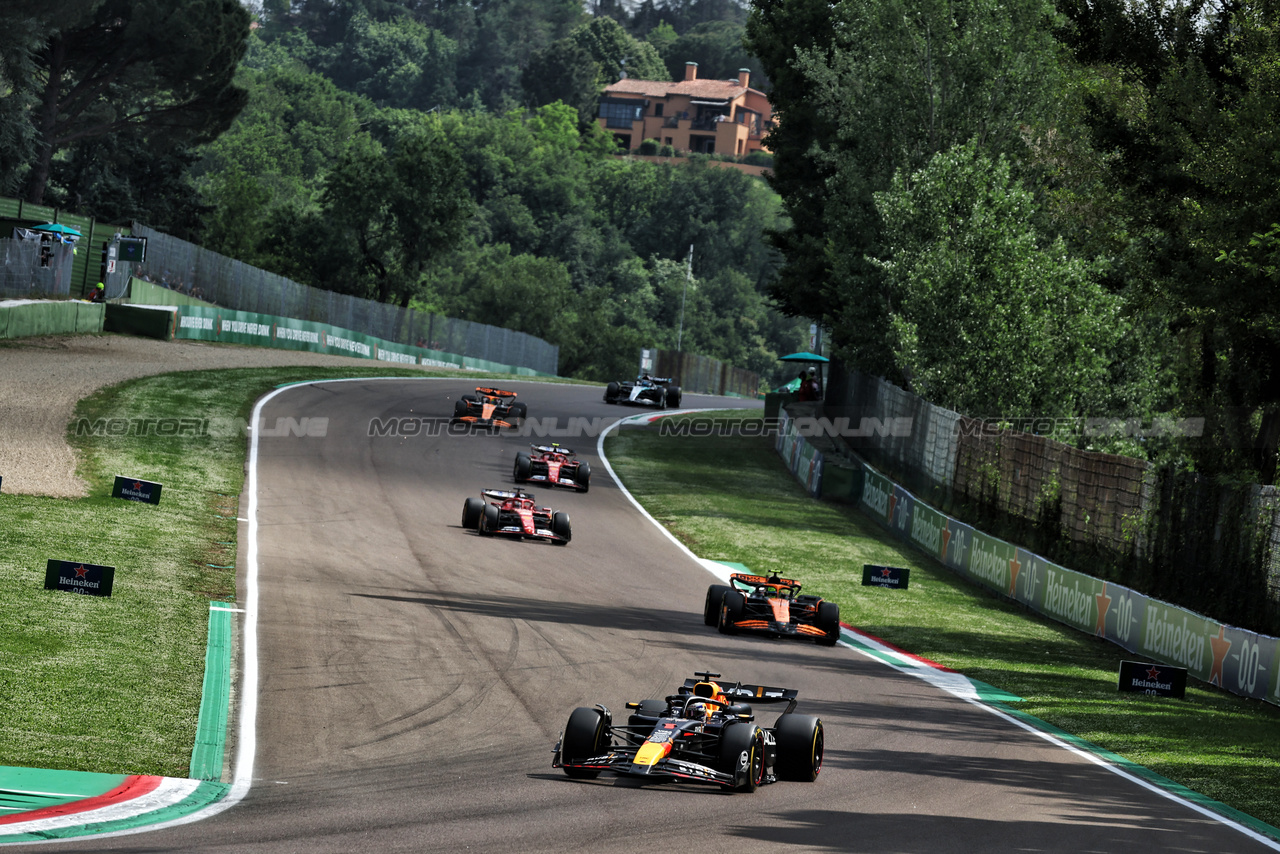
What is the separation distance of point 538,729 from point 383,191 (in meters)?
77.3

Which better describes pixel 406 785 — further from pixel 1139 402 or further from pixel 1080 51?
pixel 1139 402

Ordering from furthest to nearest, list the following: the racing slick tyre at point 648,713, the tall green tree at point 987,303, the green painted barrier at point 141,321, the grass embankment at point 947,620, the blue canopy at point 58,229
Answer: the blue canopy at point 58,229 → the green painted barrier at point 141,321 → the tall green tree at point 987,303 → the grass embankment at point 947,620 → the racing slick tyre at point 648,713

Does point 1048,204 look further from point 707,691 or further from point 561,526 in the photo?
point 707,691

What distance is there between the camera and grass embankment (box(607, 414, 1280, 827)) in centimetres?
1466

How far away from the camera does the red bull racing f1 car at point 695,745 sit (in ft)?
35.6

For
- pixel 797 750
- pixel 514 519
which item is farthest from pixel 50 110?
pixel 797 750

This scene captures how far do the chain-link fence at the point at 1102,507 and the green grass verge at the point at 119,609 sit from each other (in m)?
14.2

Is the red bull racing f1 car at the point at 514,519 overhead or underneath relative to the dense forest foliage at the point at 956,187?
underneath

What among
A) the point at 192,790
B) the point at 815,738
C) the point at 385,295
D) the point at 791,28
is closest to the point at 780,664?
the point at 815,738

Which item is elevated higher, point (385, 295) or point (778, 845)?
point (385, 295)

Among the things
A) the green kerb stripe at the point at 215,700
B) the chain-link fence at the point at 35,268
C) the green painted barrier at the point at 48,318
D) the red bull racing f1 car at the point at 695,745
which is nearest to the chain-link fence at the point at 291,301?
the chain-link fence at the point at 35,268

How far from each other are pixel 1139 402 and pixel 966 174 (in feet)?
25.2

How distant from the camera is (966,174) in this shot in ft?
126

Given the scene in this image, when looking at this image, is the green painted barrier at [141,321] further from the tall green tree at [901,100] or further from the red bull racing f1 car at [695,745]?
the red bull racing f1 car at [695,745]
